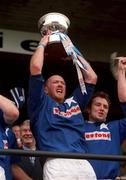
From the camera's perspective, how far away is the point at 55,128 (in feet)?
14.8

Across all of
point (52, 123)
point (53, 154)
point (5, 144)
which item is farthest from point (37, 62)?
point (53, 154)

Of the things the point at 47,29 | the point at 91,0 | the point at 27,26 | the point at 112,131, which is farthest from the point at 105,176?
the point at 27,26

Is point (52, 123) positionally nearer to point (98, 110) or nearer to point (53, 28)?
point (98, 110)

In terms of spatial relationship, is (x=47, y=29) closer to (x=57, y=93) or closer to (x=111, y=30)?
(x=57, y=93)

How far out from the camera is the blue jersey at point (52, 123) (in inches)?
176

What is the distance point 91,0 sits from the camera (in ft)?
21.6

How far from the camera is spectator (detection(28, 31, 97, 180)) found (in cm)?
441

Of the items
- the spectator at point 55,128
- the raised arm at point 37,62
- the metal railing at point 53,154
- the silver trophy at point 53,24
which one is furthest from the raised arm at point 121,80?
the metal railing at point 53,154

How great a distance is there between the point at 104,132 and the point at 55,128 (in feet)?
1.70

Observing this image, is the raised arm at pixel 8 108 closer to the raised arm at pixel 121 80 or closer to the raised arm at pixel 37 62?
the raised arm at pixel 37 62

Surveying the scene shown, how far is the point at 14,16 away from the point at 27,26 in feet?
0.86

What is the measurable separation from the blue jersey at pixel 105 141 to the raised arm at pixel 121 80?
7 cm

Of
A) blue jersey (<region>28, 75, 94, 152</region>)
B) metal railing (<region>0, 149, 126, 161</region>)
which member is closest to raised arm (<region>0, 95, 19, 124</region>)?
blue jersey (<region>28, 75, 94, 152</region>)

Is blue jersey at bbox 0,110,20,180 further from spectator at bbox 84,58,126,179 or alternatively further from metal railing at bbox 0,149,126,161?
spectator at bbox 84,58,126,179
